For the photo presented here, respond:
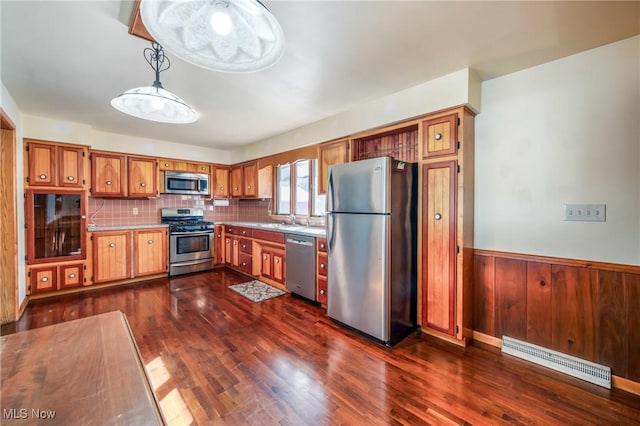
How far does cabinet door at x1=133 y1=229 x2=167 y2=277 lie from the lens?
429cm

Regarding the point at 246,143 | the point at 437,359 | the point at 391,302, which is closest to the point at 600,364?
the point at 437,359

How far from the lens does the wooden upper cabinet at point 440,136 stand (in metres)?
2.38

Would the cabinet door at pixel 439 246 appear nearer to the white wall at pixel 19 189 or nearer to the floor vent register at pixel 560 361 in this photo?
the floor vent register at pixel 560 361

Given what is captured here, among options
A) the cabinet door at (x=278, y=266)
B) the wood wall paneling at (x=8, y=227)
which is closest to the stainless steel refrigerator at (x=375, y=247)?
the cabinet door at (x=278, y=266)

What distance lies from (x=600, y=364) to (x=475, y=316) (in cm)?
83

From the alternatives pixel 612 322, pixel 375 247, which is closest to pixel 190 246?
pixel 375 247

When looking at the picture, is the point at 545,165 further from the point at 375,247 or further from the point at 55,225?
the point at 55,225

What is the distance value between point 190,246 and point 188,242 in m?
0.08

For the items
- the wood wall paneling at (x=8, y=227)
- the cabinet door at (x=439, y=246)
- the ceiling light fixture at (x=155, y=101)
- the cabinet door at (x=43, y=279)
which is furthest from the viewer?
the cabinet door at (x=43, y=279)

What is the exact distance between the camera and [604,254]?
1.98 m

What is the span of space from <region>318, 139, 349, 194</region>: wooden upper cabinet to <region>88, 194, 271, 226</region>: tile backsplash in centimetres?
193

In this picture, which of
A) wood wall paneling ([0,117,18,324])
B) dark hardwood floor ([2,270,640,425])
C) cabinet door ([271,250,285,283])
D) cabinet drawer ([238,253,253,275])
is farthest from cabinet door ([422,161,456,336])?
wood wall paneling ([0,117,18,324])

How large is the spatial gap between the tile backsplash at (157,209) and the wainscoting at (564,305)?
3787mm

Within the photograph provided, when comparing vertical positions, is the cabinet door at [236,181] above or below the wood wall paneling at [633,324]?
above
